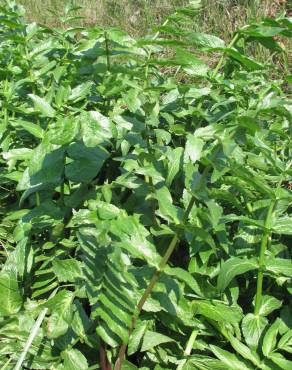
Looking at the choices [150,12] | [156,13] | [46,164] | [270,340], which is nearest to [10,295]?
[46,164]

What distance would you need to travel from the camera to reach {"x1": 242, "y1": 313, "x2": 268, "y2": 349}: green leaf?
1.49m

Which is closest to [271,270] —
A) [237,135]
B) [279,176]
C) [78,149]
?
[279,176]

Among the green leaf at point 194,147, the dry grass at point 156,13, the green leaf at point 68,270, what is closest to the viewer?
the green leaf at point 194,147

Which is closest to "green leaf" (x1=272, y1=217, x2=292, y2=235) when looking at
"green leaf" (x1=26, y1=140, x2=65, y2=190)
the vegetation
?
the vegetation

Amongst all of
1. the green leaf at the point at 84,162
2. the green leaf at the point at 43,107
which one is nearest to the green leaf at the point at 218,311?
the green leaf at the point at 84,162

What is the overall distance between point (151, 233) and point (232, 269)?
0.27 meters

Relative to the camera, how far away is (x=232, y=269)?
1.43 meters

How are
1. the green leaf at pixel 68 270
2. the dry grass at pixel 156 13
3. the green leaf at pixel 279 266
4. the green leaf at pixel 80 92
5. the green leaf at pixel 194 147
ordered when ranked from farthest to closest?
the dry grass at pixel 156 13 < the green leaf at pixel 80 92 < the green leaf at pixel 68 270 < the green leaf at pixel 279 266 < the green leaf at pixel 194 147

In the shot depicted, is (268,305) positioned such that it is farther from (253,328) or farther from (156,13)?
(156,13)

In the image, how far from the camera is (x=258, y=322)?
152 centimetres

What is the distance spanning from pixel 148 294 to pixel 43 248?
19.1 inches

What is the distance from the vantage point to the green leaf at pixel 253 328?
1488mm

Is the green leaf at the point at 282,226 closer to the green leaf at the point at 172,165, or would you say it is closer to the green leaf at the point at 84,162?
the green leaf at the point at 172,165

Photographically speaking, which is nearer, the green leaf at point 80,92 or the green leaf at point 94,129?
the green leaf at point 94,129
